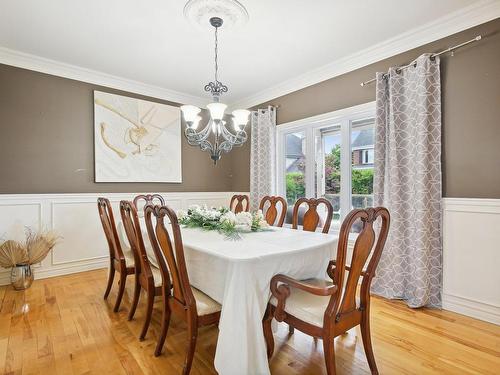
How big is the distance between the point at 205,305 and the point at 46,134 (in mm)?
3150

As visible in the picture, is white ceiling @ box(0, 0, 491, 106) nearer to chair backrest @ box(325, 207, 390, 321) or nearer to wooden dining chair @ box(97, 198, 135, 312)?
wooden dining chair @ box(97, 198, 135, 312)

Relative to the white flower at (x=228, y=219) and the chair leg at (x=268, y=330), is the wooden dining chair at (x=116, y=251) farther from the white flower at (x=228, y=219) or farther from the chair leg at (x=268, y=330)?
the chair leg at (x=268, y=330)

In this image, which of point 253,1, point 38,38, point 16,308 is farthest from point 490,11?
point 16,308

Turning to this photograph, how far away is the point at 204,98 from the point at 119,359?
393 cm

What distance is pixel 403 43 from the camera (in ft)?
9.33

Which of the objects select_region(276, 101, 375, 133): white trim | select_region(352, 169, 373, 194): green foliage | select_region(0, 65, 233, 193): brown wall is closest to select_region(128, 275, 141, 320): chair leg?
select_region(0, 65, 233, 193): brown wall

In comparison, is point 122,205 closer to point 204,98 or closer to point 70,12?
point 70,12

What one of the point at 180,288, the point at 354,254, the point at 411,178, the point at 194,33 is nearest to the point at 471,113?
the point at 411,178

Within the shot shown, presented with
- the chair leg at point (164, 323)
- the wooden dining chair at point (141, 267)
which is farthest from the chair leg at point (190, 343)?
the wooden dining chair at point (141, 267)

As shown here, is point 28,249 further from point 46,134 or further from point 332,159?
point 332,159

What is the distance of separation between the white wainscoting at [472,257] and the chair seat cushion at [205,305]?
220 cm

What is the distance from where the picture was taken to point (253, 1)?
229 cm

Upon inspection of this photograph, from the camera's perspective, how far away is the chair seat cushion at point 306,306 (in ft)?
4.80

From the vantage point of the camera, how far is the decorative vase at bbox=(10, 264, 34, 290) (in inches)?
117
